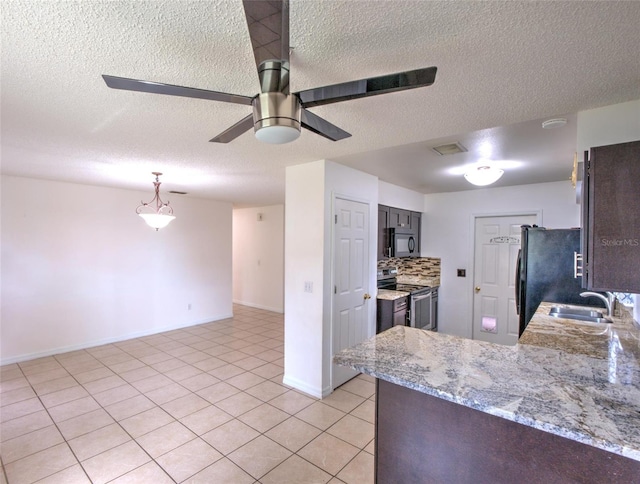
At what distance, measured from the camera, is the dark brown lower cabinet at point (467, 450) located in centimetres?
104

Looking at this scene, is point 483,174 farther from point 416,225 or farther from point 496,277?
point 496,277

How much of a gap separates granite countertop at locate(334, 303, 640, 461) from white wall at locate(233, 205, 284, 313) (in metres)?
5.21

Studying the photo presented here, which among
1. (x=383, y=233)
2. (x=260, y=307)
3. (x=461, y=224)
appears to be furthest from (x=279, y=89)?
(x=260, y=307)

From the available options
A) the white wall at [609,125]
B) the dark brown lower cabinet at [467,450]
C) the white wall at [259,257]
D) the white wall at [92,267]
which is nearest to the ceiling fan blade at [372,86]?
the dark brown lower cabinet at [467,450]

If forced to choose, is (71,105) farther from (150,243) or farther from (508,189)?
(508,189)

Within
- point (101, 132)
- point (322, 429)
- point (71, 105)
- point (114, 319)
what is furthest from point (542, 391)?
point (114, 319)

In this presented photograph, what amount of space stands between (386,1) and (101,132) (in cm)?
223

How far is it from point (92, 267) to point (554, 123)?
5.59m

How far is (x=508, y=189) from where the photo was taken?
4.68 meters

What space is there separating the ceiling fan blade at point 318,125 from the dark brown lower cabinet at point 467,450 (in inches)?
48.2

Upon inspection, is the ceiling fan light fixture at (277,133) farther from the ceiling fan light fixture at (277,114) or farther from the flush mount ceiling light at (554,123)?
the flush mount ceiling light at (554,123)

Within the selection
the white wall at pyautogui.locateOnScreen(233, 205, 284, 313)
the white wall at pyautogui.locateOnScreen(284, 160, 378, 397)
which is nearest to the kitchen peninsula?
the white wall at pyautogui.locateOnScreen(284, 160, 378, 397)

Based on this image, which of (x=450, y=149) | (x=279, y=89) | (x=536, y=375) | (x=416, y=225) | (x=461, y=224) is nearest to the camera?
(x=279, y=89)

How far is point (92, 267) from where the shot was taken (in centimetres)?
459
